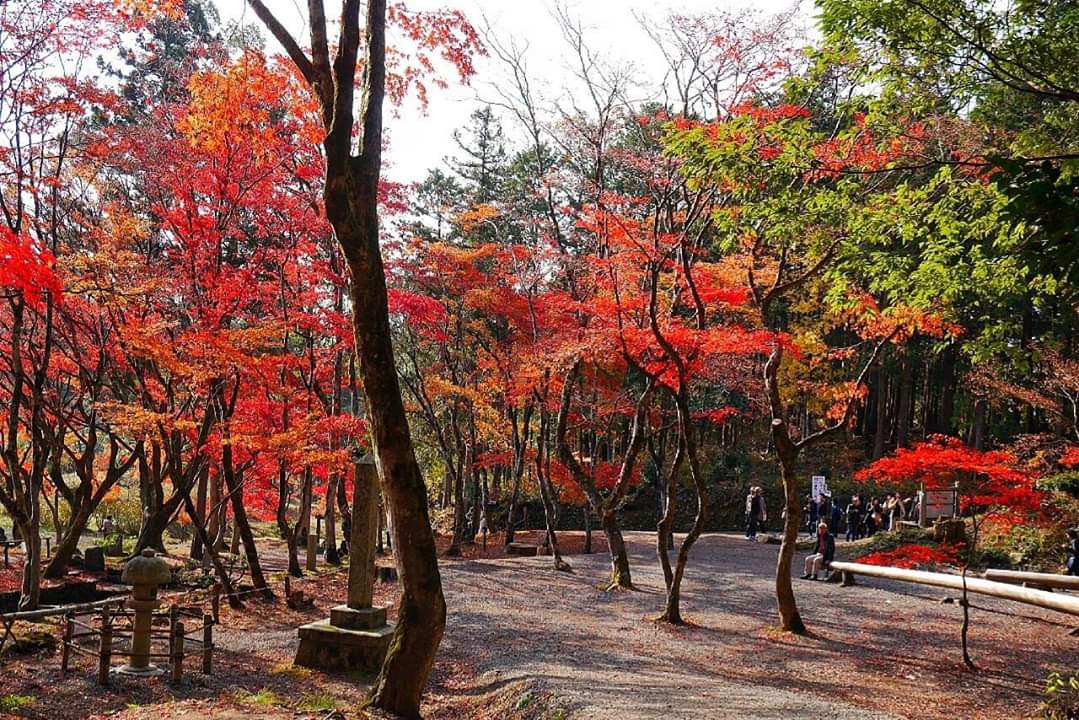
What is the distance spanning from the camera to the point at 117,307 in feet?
45.3

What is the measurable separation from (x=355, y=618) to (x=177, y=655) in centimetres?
196

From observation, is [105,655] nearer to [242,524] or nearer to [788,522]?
[242,524]

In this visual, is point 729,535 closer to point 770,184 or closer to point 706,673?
point 706,673

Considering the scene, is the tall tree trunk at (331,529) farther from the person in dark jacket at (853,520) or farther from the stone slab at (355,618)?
the person in dark jacket at (853,520)

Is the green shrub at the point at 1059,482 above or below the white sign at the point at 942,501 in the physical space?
above

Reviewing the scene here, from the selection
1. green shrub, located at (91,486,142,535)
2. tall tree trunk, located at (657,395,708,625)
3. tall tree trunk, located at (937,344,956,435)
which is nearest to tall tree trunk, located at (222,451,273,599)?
A: tall tree trunk, located at (657,395,708,625)

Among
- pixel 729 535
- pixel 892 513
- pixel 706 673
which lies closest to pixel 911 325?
pixel 706 673

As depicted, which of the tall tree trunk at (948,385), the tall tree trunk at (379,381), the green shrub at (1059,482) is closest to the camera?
the tall tree trunk at (379,381)

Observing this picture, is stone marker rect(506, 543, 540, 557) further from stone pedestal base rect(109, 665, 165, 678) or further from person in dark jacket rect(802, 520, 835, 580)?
stone pedestal base rect(109, 665, 165, 678)

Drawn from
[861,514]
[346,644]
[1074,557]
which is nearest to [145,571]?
[346,644]

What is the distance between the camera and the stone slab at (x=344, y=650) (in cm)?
954

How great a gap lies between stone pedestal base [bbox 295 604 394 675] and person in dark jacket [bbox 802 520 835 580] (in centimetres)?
1159

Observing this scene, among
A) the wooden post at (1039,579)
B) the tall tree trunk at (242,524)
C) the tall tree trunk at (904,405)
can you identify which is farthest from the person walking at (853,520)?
the tall tree trunk at (242,524)

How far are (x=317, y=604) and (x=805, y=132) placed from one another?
38.8 feet
